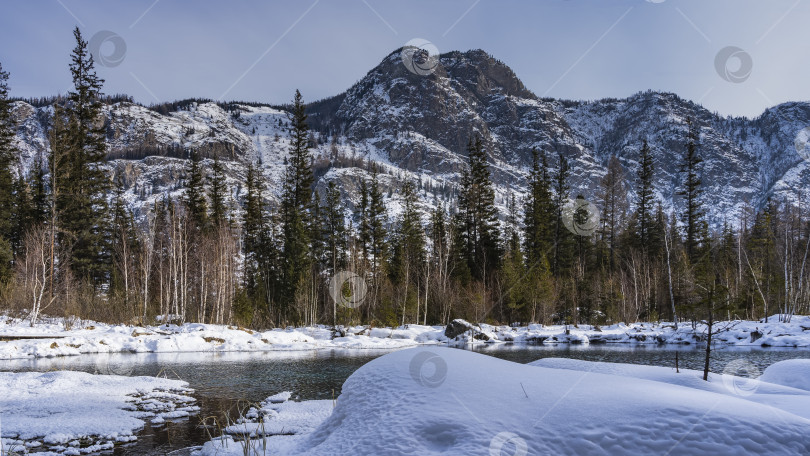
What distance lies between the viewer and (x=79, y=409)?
28.9 feet

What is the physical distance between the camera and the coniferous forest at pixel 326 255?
29.2 metres

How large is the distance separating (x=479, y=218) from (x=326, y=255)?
16314mm

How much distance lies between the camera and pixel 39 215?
33.8 meters

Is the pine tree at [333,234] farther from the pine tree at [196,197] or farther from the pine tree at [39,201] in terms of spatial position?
the pine tree at [39,201]

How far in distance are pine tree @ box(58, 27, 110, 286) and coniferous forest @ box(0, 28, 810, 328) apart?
117 millimetres

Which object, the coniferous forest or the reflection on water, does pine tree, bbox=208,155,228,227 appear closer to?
the coniferous forest

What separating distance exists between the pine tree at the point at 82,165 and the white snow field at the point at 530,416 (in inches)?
1308

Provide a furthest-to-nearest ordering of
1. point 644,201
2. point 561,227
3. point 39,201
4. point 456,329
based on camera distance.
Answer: point 561,227, point 644,201, point 39,201, point 456,329

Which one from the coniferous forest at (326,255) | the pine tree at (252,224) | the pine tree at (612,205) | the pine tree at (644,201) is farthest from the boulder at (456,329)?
the pine tree at (644,201)

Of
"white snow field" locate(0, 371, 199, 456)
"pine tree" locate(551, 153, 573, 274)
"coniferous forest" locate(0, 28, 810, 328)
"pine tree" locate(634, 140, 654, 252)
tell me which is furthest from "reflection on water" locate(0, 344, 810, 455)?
"pine tree" locate(634, 140, 654, 252)

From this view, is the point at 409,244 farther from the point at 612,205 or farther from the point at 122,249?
the point at 122,249

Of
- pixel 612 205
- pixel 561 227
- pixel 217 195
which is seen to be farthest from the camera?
pixel 612 205

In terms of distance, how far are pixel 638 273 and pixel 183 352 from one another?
125 feet

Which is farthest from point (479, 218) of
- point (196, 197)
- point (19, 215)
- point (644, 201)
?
point (19, 215)
